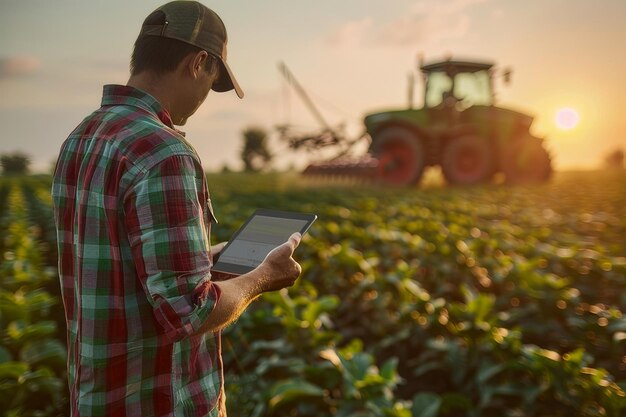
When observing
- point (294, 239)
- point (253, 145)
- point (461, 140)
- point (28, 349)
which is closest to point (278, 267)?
point (294, 239)

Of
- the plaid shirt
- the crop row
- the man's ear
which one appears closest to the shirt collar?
the plaid shirt

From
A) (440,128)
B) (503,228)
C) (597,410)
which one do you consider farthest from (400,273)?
(440,128)

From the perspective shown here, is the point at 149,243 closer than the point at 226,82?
Yes

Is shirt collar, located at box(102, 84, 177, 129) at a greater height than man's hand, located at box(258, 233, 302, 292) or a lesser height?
greater

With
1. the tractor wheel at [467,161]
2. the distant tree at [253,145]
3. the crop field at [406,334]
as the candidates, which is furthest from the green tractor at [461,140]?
the distant tree at [253,145]

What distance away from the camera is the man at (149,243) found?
1253mm

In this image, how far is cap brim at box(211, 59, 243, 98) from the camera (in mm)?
1511

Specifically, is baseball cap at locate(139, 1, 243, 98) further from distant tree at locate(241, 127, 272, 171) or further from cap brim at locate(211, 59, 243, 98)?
distant tree at locate(241, 127, 272, 171)

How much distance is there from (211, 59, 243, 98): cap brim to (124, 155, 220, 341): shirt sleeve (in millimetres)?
326

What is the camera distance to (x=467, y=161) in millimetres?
14711

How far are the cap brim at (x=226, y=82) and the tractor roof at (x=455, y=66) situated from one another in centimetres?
1336

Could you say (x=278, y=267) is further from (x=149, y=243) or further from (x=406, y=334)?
(x=406, y=334)

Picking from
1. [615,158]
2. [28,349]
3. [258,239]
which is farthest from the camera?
[615,158]

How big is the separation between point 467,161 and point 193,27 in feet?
45.5
